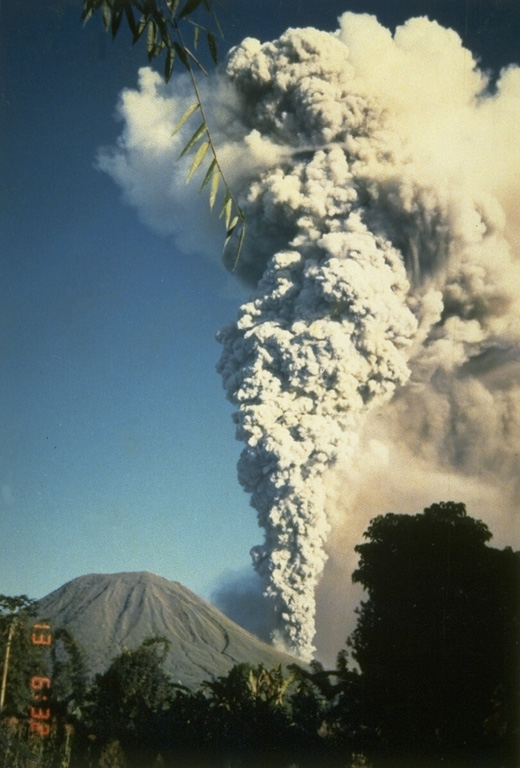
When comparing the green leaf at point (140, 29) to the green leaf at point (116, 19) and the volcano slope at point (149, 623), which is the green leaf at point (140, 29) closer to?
the green leaf at point (116, 19)

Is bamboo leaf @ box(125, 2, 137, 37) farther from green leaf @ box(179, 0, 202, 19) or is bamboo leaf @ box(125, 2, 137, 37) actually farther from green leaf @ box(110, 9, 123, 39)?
green leaf @ box(179, 0, 202, 19)

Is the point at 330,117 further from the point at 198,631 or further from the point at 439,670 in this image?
the point at 439,670

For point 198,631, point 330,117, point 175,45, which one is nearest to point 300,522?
point 198,631
